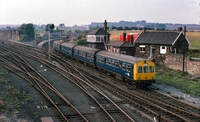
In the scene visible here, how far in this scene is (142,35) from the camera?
4725cm

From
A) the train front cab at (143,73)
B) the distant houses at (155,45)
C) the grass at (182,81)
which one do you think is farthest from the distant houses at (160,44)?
the train front cab at (143,73)

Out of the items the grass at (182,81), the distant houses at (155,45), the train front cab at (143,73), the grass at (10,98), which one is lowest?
the grass at (182,81)

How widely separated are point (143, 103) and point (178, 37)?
25.9 meters

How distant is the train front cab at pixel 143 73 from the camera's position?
2246 centimetres

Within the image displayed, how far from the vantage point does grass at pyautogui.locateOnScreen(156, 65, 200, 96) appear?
82.3ft

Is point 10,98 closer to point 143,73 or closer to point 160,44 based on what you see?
point 143,73

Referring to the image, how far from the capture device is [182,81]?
2911cm

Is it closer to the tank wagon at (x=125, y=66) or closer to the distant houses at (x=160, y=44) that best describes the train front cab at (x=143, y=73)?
the tank wagon at (x=125, y=66)

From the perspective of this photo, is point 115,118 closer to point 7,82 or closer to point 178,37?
point 7,82

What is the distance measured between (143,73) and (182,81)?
919 centimetres

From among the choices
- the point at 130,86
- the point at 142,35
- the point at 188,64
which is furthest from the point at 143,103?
the point at 142,35

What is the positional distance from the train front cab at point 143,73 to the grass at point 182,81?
14.3 feet

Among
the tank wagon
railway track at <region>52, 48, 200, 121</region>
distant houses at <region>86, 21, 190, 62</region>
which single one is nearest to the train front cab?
the tank wagon

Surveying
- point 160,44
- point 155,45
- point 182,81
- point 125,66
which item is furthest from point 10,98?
Result: point 155,45
